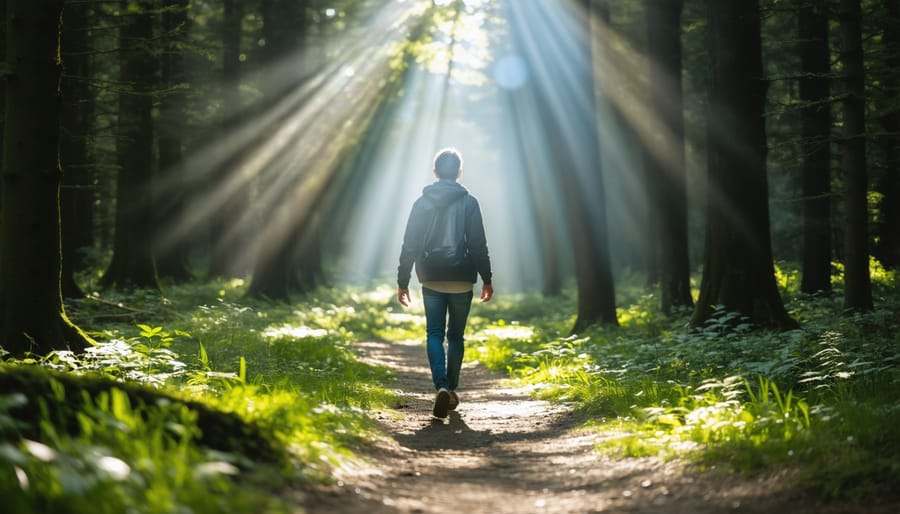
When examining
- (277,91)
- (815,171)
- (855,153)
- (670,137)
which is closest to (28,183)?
(855,153)

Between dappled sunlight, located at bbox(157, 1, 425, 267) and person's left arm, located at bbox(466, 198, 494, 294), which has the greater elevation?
dappled sunlight, located at bbox(157, 1, 425, 267)

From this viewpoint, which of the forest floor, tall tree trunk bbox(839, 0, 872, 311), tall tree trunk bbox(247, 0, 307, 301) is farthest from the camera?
tall tree trunk bbox(247, 0, 307, 301)

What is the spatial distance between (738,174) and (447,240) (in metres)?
4.95

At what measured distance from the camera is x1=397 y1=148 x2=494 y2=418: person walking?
7.52m

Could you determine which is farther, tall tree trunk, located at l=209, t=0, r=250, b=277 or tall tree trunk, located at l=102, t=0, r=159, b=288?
tall tree trunk, located at l=209, t=0, r=250, b=277

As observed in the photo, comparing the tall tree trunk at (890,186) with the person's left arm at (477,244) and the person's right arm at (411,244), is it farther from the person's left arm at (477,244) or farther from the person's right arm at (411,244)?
the person's right arm at (411,244)

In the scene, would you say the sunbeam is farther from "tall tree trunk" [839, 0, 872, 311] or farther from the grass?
the grass

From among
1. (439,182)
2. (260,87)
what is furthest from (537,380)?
(260,87)

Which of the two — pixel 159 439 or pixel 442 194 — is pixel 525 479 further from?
pixel 442 194

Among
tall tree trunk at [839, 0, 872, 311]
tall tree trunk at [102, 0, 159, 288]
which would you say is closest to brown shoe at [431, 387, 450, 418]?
tall tree trunk at [839, 0, 872, 311]

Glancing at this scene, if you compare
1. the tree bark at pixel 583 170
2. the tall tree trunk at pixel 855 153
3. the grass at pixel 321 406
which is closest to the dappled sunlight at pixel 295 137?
the tree bark at pixel 583 170

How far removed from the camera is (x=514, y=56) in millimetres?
24406

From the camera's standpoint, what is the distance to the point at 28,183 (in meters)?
7.23

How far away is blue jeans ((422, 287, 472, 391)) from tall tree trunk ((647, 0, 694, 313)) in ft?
30.8
